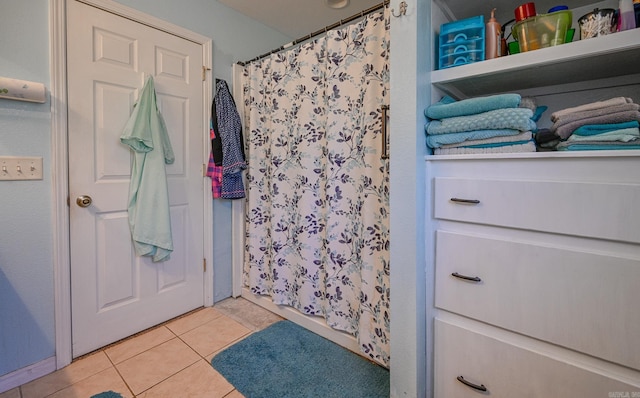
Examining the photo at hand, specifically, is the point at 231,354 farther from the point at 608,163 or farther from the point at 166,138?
the point at 608,163

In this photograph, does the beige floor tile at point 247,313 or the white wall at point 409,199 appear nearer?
the white wall at point 409,199

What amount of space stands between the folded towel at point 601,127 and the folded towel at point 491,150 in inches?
4.9

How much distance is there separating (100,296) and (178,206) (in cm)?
69

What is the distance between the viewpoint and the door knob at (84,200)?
1.56m

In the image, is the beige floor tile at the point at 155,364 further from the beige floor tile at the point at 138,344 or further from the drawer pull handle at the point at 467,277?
the drawer pull handle at the point at 467,277

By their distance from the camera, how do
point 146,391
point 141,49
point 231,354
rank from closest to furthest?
point 146,391
point 231,354
point 141,49

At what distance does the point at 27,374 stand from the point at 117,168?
3.79 feet

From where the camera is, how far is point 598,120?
852 mm

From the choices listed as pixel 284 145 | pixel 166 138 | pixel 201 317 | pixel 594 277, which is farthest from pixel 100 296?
pixel 594 277

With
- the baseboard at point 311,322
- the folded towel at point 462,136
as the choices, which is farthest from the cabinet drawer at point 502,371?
the folded towel at point 462,136

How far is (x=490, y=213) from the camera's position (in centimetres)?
100

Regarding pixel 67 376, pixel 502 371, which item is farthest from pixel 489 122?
pixel 67 376

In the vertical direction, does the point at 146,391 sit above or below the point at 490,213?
below

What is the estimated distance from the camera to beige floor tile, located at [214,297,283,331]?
77.2 inches
